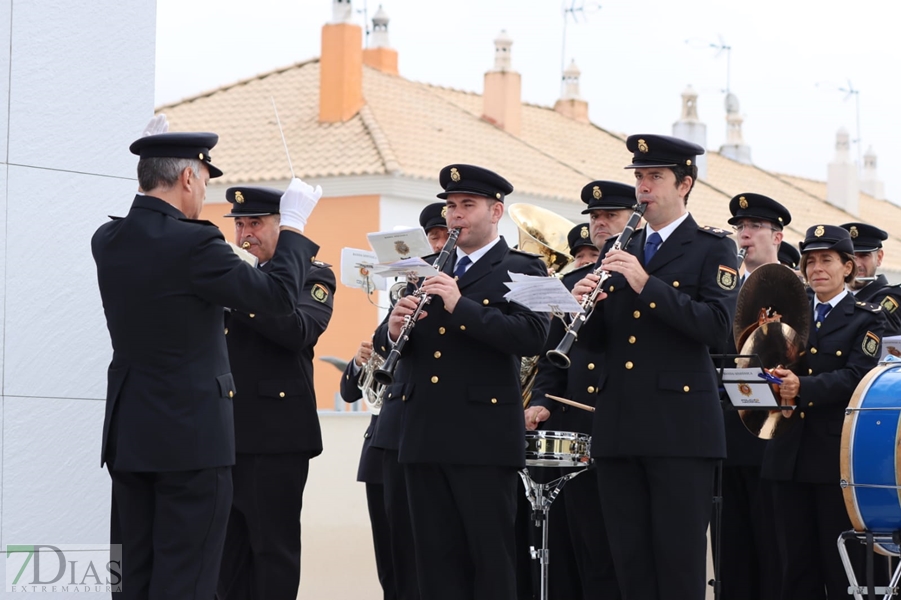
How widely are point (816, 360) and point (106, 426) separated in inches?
146

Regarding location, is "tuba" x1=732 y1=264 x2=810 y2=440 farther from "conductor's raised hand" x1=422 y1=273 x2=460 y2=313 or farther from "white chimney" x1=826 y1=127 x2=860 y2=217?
"white chimney" x1=826 y1=127 x2=860 y2=217

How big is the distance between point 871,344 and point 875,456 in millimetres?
999

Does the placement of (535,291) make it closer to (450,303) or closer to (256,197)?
(450,303)

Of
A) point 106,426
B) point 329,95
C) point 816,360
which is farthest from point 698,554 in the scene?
point 329,95

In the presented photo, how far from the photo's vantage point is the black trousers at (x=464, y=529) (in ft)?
18.2

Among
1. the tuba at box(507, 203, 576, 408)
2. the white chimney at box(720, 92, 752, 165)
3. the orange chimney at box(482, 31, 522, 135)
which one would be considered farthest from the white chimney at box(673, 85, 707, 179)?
the tuba at box(507, 203, 576, 408)

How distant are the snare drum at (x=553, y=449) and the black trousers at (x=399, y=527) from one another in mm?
599

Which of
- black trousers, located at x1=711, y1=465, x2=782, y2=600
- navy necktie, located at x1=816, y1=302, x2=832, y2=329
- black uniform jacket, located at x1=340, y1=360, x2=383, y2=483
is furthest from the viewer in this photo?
black trousers, located at x1=711, y1=465, x2=782, y2=600

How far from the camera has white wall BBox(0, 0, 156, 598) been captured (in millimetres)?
5812

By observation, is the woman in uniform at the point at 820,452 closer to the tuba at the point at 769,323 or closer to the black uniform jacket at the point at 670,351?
Answer: the tuba at the point at 769,323

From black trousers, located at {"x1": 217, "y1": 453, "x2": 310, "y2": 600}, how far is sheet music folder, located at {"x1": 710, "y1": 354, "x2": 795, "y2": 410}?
2.04 meters

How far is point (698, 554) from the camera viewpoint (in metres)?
5.38

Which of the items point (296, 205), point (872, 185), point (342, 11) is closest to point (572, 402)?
point (296, 205)

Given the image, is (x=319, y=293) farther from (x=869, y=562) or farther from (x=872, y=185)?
(x=872, y=185)
